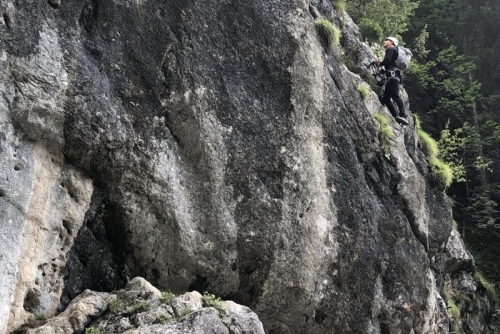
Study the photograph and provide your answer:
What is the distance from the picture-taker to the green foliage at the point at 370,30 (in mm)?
19062

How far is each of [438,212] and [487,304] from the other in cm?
678

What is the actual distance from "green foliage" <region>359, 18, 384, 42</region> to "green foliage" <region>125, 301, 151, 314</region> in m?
13.8

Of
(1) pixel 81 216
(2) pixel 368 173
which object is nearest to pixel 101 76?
(1) pixel 81 216

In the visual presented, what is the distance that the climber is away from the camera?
15.2m

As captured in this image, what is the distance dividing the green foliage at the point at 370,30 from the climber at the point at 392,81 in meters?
3.65

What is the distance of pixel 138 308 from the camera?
25.7 feet

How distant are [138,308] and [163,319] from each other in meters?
0.49

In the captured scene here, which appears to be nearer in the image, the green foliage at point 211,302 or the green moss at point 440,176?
the green foliage at point 211,302

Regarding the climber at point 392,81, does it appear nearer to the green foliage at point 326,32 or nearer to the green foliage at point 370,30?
the green foliage at point 326,32

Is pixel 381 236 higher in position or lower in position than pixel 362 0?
lower

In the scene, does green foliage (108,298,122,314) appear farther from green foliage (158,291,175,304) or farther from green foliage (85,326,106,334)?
green foliage (158,291,175,304)

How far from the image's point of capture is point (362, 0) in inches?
808

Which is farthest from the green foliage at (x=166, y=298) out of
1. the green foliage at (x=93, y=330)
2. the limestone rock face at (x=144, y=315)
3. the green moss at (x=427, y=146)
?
the green moss at (x=427, y=146)

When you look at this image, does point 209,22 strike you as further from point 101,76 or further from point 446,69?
point 446,69
